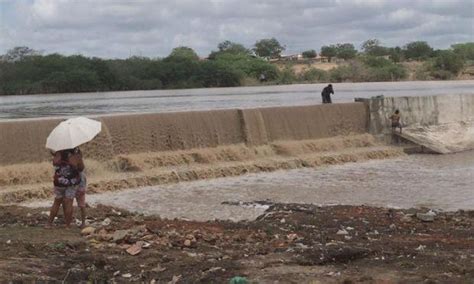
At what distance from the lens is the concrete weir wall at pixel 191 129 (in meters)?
16.8

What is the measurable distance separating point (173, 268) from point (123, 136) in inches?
471

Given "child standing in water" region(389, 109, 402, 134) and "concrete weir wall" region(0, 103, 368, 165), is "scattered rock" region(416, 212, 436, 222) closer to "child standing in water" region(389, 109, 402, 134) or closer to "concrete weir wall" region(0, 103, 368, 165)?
"concrete weir wall" region(0, 103, 368, 165)

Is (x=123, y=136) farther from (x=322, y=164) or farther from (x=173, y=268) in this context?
(x=173, y=268)

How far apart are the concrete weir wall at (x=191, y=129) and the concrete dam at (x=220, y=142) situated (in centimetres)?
2

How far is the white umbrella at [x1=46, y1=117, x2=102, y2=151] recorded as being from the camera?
340 inches

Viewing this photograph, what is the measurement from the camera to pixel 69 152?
29.2 feet

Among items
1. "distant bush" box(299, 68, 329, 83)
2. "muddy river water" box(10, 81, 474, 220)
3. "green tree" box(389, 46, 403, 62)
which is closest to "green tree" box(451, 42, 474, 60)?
"green tree" box(389, 46, 403, 62)

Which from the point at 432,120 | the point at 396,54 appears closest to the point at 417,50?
the point at 396,54

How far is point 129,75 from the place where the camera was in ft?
253

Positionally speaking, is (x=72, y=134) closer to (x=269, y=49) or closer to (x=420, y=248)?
(x=420, y=248)

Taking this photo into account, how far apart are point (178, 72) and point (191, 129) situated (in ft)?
195

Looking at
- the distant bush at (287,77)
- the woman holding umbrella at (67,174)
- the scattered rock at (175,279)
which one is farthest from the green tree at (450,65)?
the scattered rock at (175,279)

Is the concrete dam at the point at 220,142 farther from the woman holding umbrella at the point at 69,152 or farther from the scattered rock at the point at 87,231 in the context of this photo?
the scattered rock at the point at 87,231

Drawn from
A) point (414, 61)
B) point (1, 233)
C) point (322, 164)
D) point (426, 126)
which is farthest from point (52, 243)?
point (414, 61)
